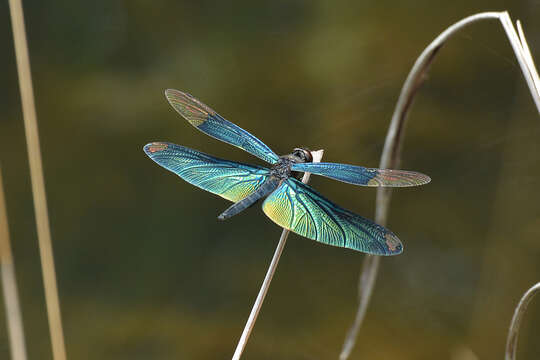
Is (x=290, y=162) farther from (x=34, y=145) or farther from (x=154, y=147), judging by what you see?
(x=34, y=145)

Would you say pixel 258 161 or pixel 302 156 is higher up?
pixel 302 156

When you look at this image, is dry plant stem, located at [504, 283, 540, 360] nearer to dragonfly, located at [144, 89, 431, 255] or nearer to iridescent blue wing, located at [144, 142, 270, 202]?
dragonfly, located at [144, 89, 431, 255]

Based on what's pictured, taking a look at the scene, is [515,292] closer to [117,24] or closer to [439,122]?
[439,122]

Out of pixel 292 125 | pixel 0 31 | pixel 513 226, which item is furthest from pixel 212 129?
pixel 0 31

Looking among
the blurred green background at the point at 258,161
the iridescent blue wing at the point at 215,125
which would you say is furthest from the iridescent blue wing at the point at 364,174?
the blurred green background at the point at 258,161

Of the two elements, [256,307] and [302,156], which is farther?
[302,156]

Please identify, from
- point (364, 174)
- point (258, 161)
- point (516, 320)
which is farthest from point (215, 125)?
point (258, 161)
